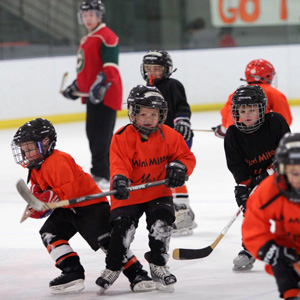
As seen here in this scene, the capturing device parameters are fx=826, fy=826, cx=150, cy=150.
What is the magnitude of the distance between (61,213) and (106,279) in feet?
1.09

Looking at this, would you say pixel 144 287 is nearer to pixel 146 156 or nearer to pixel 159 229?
pixel 159 229

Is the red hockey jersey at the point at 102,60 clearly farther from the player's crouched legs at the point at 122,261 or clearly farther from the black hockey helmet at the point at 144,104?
the player's crouched legs at the point at 122,261

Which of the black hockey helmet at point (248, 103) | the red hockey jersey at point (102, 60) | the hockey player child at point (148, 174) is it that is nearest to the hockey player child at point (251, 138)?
the black hockey helmet at point (248, 103)

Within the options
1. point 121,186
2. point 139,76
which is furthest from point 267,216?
point 139,76

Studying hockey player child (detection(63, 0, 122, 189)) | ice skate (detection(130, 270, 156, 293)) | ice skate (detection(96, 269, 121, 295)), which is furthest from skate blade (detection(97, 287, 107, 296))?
hockey player child (detection(63, 0, 122, 189))

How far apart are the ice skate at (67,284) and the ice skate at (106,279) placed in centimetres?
10

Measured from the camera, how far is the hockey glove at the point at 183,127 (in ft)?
14.1

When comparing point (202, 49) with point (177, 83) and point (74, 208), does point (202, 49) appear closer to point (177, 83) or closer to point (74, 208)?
point (177, 83)

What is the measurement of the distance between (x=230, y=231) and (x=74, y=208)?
1.20m

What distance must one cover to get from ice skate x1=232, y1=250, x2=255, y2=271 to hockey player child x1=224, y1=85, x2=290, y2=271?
11.5 inches

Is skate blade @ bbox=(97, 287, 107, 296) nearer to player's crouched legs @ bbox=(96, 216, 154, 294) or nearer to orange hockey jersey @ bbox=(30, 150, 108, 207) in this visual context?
player's crouched legs @ bbox=(96, 216, 154, 294)

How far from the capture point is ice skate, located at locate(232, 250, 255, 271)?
3525 mm

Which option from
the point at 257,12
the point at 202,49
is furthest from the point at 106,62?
the point at 257,12

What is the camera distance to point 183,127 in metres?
4.31
